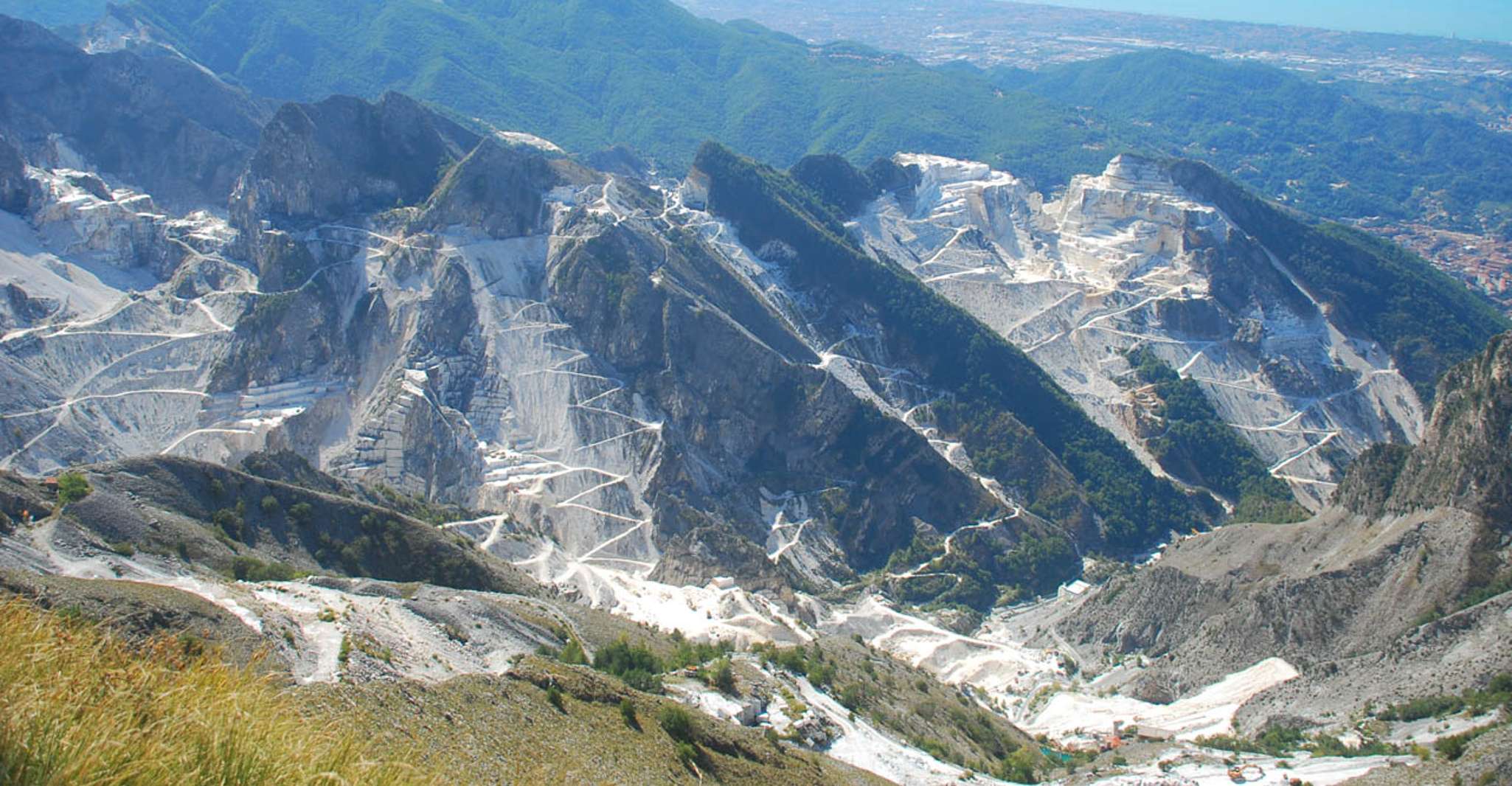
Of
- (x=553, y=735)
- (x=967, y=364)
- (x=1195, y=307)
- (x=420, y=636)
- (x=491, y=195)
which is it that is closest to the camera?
(x=553, y=735)

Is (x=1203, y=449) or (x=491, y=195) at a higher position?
(x=491, y=195)

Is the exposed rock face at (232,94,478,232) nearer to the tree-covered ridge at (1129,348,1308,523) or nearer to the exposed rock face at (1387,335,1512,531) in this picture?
the tree-covered ridge at (1129,348,1308,523)

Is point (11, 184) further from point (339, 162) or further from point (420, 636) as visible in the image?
point (420, 636)

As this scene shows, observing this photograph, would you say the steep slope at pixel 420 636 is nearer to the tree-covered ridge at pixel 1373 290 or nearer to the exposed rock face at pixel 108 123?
the tree-covered ridge at pixel 1373 290

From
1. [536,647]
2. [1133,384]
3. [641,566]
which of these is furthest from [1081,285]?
[536,647]

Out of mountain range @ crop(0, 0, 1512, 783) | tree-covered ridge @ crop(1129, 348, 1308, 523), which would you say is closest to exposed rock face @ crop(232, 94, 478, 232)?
mountain range @ crop(0, 0, 1512, 783)

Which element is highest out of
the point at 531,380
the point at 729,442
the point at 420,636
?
the point at 420,636

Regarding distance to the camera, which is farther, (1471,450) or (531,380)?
(531,380)

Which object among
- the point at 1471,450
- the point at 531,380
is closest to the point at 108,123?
the point at 531,380

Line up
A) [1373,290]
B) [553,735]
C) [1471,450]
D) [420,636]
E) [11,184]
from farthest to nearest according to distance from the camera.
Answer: [1373,290]
[11,184]
[1471,450]
[420,636]
[553,735]
